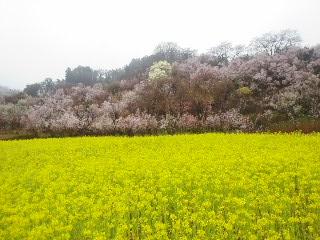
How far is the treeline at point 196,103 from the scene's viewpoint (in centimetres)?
3981

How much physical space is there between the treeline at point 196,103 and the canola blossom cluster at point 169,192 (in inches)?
537

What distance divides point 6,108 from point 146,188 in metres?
49.8

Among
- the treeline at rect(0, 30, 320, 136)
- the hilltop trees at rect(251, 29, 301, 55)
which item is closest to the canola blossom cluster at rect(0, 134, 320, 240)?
the treeline at rect(0, 30, 320, 136)

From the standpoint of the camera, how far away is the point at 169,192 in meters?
14.6

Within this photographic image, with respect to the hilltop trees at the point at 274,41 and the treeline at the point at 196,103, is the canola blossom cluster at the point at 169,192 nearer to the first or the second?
the treeline at the point at 196,103

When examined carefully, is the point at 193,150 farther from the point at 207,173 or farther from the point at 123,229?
the point at 123,229

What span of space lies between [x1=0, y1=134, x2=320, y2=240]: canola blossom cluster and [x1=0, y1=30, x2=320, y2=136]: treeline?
13.6 metres

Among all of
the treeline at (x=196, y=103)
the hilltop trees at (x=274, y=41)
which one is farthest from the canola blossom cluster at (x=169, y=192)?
the hilltop trees at (x=274, y=41)

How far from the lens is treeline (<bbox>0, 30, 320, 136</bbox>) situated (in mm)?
39812

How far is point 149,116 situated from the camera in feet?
135

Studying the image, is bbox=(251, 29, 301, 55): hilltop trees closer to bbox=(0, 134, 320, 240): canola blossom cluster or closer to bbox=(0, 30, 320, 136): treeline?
bbox=(0, 30, 320, 136): treeline

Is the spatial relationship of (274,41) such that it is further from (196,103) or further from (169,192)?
(169,192)

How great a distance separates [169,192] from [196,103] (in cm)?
3033

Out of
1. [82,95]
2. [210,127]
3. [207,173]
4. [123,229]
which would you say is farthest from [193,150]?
[82,95]
